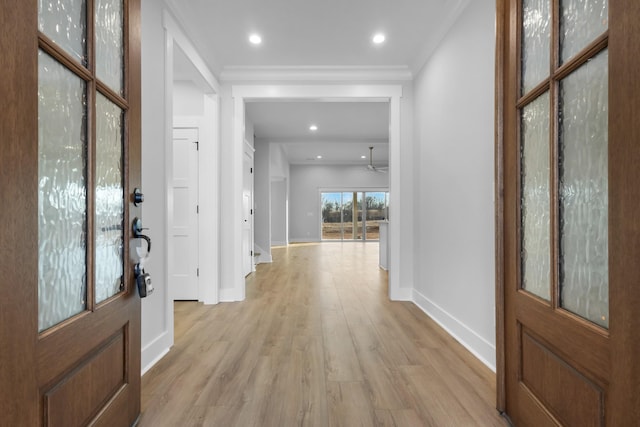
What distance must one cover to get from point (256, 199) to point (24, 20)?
6126mm

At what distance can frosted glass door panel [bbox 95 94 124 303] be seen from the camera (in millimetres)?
1242

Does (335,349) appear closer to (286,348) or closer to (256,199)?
(286,348)

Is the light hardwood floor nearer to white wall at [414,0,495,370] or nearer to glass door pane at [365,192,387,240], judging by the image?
white wall at [414,0,495,370]

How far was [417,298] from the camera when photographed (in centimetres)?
364

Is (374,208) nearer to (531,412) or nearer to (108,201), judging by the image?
(531,412)

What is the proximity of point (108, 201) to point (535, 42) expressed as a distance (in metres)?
1.86

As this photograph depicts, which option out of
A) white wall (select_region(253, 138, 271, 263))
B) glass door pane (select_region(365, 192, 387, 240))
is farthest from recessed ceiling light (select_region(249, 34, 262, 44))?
glass door pane (select_region(365, 192, 387, 240))

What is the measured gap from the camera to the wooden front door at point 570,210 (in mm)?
861

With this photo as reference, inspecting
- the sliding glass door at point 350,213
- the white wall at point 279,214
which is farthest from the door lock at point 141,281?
the sliding glass door at point 350,213

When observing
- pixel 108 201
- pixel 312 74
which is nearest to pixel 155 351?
pixel 108 201

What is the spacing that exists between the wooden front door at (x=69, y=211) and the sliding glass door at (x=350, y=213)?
10732 millimetres

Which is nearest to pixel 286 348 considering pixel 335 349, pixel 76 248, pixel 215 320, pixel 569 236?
pixel 335 349

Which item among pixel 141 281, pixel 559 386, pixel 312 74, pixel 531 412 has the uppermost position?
pixel 312 74

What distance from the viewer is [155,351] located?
7.38ft
